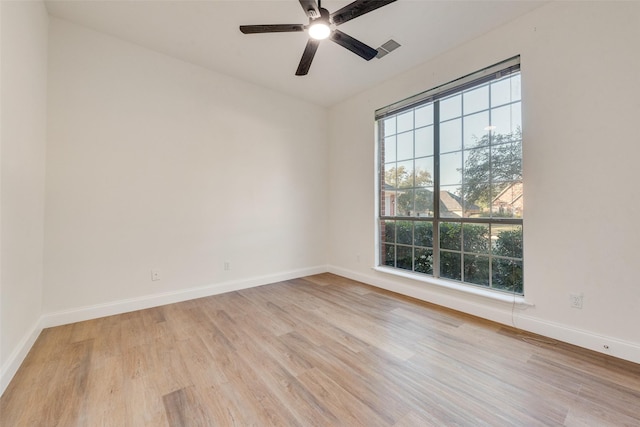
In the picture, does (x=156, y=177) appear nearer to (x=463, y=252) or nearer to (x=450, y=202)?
(x=450, y=202)

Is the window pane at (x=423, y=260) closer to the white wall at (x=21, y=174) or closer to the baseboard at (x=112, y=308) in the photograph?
the baseboard at (x=112, y=308)

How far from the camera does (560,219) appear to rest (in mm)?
2199

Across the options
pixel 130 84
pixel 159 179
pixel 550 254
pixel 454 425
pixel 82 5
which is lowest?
pixel 454 425

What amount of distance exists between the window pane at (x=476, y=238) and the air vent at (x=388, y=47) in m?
2.12

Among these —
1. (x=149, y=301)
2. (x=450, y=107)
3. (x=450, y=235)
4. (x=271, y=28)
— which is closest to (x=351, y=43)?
(x=271, y=28)

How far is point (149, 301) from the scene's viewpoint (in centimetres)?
290

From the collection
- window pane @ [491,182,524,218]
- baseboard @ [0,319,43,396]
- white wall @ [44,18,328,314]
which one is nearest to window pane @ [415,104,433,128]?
window pane @ [491,182,524,218]

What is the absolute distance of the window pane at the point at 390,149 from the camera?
3690 mm

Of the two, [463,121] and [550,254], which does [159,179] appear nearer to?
[463,121]

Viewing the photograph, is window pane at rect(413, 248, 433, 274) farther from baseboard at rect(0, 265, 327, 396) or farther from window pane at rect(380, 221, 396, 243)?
baseboard at rect(0, 265, 327, 396)

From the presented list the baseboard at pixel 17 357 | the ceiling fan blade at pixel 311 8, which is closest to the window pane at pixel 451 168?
the ceiling fan blade at pixel 311 8

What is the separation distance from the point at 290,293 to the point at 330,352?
57.8 inches

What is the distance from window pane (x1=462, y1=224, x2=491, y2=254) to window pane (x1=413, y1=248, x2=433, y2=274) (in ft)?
1.46

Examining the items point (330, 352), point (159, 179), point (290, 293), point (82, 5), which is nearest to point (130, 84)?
point (82, 5)
